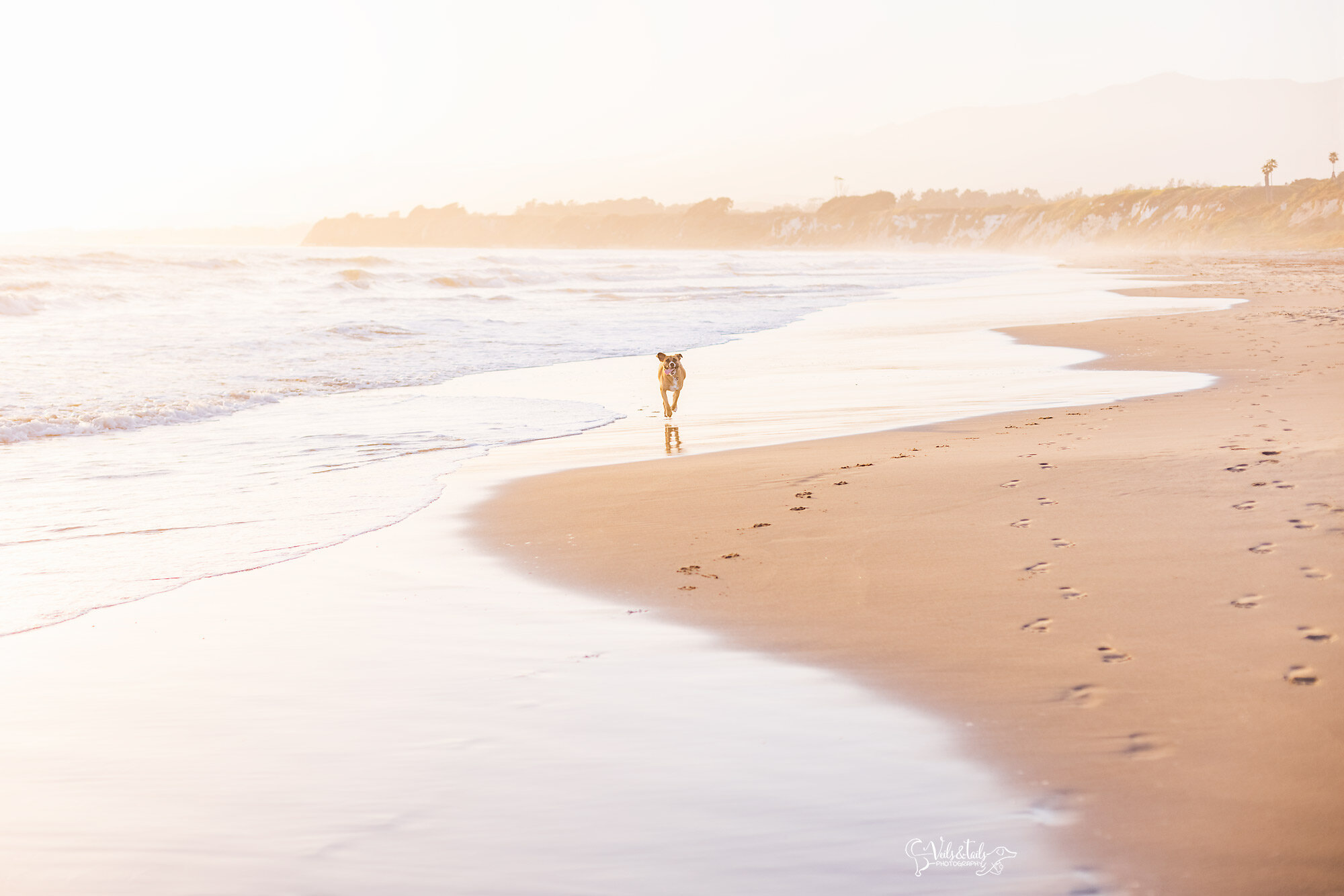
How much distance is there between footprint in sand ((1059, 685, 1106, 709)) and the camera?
3.43 metres

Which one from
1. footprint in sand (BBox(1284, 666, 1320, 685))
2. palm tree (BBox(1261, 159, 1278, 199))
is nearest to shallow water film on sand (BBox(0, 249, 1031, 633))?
footprint in sand (BBox(1284, 666, 1320, 685))

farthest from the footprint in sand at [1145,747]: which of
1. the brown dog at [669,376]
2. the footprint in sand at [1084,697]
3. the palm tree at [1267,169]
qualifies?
the palm tree at [1267,169]

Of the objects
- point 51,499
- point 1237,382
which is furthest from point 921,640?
point 1237,382

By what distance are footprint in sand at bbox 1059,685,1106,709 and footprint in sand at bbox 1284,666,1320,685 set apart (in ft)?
1.92

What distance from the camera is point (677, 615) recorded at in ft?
15.6

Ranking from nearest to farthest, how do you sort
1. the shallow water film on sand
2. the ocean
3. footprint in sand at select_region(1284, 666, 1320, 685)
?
the ocean, footprint in sand at select_region(1284, 666, 1320, 685), the shallow water film on sand

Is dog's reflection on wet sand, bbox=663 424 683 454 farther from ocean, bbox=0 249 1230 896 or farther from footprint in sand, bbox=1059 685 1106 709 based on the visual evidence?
A: footprint in sand, bbox=1059 685 1106 709

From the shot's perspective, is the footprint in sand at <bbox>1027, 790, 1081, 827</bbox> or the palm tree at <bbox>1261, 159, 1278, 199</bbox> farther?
the palm tree at <bbox>1261, 159, 1278, 199</bbox>

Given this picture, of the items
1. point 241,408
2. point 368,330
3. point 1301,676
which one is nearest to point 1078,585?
point 1301,676

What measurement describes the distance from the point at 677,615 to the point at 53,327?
69.8ft

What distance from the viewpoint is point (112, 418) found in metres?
11.0

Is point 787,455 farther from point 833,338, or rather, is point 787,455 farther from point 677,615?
point 833,338

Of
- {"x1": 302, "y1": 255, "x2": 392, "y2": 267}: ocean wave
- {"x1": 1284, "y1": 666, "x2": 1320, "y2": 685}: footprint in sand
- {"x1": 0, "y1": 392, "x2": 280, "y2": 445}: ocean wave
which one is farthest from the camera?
{"x1": 302, "y1": 255, "x2": 392, "y2": 267}: ocean wave

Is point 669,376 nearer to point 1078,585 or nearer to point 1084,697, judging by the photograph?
point 1078,585
